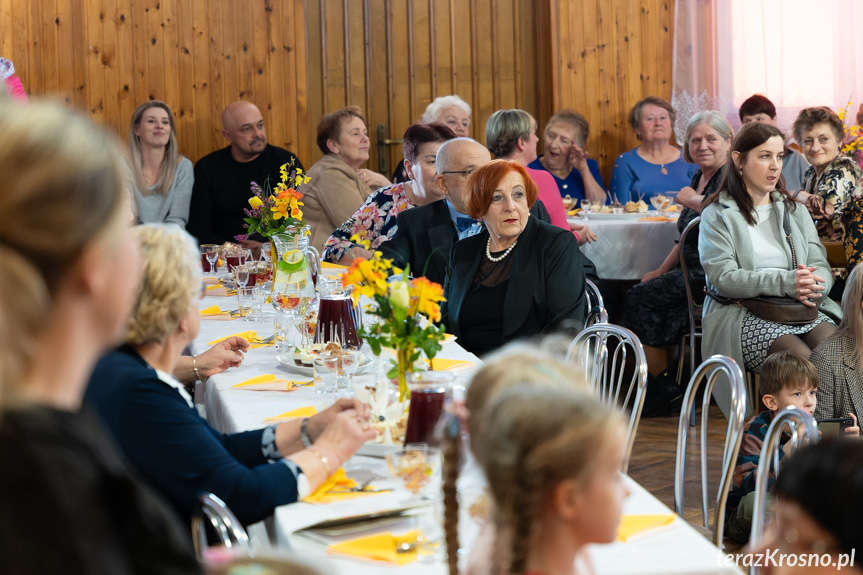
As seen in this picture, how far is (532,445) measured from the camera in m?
1.02

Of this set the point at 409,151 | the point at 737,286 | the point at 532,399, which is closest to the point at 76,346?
the point at 532,399

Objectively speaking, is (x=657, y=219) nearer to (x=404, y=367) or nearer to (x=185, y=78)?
(x=185, y=78)

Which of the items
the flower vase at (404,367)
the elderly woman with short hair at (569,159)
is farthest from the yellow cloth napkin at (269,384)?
the elderly woman with short hair at (569,159)

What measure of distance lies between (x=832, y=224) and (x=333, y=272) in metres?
2.57

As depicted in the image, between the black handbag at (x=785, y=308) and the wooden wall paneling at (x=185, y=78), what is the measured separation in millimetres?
4333

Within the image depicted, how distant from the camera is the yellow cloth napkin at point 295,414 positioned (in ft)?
7.11

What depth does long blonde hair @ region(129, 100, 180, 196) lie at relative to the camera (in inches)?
235

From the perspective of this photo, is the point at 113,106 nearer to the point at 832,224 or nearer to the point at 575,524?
the point at 832,224

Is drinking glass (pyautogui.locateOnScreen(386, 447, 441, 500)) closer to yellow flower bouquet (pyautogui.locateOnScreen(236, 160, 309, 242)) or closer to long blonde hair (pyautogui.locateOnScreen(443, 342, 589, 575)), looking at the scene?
long blonde hair (pyautogui.locateOnScreen(443, 342, 589, 575))

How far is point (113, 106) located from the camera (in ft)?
21.8

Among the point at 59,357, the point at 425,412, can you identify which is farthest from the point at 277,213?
the point at 59,357

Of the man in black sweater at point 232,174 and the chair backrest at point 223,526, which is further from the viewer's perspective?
the man in black sweater at point 232,174

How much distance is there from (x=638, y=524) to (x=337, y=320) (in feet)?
4.09

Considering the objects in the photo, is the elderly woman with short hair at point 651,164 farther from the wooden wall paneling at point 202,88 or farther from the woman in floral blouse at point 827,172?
the wooden wall paneling at point 202,88
